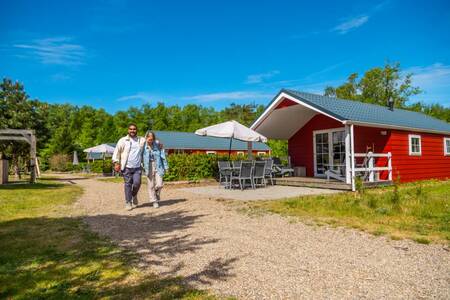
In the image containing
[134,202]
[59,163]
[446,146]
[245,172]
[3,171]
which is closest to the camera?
[134,202]

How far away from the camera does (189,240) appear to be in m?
4.45

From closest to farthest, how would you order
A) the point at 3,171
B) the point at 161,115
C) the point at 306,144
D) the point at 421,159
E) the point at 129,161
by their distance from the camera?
the point at 129,161 → the point at 3,171 → the point at 421,159 → the point at 306,144 → the point at 161,115

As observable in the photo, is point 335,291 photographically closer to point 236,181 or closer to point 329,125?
point 236,181

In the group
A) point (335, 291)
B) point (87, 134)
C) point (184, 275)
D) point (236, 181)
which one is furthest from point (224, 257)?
point (87, 134)

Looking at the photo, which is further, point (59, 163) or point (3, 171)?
point (59, 163)

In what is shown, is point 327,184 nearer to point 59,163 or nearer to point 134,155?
point 134,155

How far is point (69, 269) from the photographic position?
3295 mm

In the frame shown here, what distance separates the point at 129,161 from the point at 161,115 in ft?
165

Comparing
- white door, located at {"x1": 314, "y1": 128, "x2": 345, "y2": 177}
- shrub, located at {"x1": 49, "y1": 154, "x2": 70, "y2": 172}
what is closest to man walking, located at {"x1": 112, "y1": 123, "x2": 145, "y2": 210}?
white door, located at {"x1": 314, "y1": 128, "x2": 345, "y2": 177}

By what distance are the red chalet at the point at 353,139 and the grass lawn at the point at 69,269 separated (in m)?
8.31

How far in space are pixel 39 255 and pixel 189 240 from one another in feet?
6.07

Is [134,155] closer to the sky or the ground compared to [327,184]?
closer to the sky

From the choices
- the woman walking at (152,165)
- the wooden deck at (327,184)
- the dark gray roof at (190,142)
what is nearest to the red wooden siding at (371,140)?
the wooden deck at (327,184)

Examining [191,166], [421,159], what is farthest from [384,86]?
[191,166]
